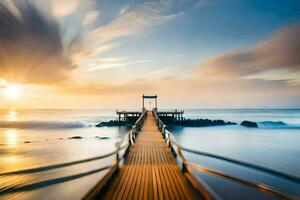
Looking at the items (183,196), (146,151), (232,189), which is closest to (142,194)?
(183,196)

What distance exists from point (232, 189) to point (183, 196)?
6035mm

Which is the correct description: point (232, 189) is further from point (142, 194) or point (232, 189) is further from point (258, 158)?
point (258, 158)

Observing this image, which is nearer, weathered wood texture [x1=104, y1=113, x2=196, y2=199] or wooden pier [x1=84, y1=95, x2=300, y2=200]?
wooden pier [x1=84, y1=95, x2=300, y2=200]

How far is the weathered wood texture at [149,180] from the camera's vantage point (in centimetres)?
476

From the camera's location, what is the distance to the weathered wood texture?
15.6ft

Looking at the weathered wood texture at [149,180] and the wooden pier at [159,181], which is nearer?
the wooden pier at [159,181]

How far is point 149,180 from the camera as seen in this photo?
5742mm

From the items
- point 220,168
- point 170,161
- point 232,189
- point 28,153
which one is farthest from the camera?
point 28,153

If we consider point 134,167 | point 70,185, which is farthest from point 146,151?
point 70,185

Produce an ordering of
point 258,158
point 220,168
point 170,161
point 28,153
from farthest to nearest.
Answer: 1. point 28,153
2. point 258,158
3. point 220,168
4. point 170,161

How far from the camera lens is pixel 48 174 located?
11.6 metres

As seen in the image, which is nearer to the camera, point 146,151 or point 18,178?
point 146,151

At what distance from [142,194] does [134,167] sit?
90.6 inches

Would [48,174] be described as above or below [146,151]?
below
